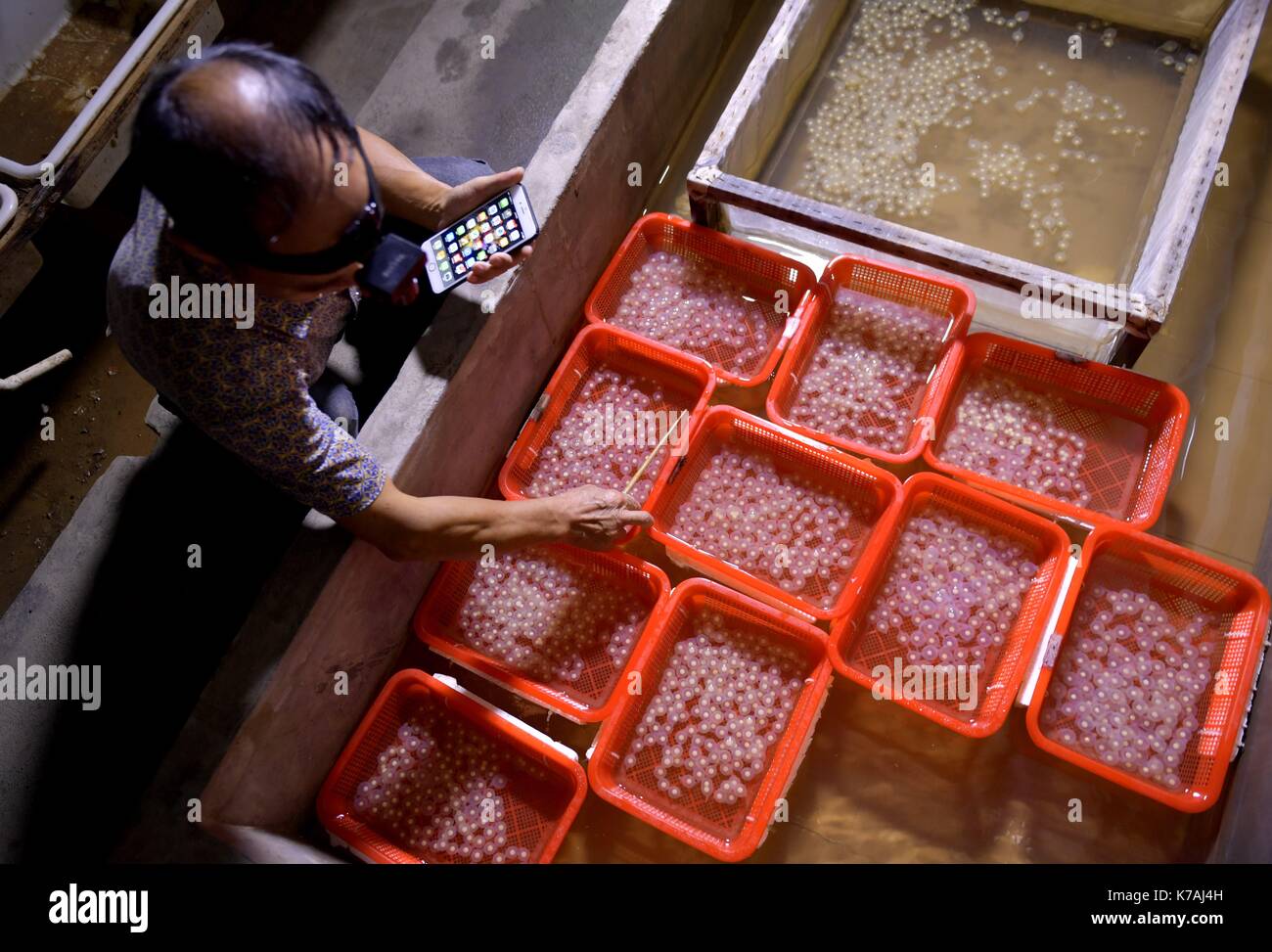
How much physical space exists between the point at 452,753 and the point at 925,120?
276cm

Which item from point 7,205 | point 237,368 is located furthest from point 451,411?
point 7,205

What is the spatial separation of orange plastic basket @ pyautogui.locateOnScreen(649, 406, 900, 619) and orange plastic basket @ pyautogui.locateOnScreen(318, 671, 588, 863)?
717 mm

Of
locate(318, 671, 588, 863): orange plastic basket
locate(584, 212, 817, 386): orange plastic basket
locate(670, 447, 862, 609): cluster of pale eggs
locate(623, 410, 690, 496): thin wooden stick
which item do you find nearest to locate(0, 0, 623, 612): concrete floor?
locate(584, 212, 817, 386): orange plastic basket

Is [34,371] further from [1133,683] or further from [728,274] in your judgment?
[1133,683]

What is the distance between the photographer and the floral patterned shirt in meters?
1.68

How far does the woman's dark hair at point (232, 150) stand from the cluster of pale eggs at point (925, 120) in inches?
86.0

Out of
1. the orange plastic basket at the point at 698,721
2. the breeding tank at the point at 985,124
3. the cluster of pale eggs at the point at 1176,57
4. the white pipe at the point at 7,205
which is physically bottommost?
the orange plastic basket at the point at 698,721

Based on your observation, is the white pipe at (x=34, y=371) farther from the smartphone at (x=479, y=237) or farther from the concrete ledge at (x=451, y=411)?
the smartphone at (x=479, y=237)

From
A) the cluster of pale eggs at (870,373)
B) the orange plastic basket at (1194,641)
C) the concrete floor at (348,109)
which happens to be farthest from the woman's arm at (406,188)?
the orange plastic basket at (1194,641)

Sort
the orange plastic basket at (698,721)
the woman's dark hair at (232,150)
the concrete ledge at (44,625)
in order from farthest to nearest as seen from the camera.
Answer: the orange plastic basket at (698,721)
the concrete ledge at (44,625)
the woman's dark hair at (232,150)

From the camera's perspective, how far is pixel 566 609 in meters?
2.67

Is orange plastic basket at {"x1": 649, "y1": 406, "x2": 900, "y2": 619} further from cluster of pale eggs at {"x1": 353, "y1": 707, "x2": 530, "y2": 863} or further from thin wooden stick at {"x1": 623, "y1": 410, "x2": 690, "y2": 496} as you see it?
cluster of pale eggs at {"x1": 353, "y1": 707, "x2": 530, "y2": 863}

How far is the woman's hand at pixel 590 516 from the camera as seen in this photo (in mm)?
2268
